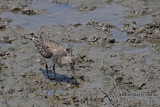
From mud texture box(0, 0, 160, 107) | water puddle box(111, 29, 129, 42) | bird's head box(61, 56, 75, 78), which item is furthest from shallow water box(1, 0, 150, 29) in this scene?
bird's head box(61, 56, 75, 78)

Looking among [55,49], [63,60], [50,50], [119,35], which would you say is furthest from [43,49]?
[119,35]

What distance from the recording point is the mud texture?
8.59 m

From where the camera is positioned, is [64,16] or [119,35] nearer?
[119,35]

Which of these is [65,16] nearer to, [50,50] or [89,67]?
[89,67]

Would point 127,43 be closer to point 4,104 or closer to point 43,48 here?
point 43,48

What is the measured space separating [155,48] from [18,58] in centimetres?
392

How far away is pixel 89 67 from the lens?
10.2 metres

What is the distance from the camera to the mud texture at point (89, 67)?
338 inches

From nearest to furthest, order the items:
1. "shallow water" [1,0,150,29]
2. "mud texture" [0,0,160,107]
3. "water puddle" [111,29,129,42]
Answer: "mud texture" [0,0,160,107]
"water puddle" [111,29,129,42]
"shallow water" [1,0,150,29]

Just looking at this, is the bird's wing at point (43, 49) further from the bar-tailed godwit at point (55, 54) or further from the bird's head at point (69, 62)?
the bird's head at point (69, 62)

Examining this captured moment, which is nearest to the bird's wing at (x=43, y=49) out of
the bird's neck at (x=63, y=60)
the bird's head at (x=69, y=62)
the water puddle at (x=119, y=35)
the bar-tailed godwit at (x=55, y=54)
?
the bar-tailed godwit at (x=55, y=54)

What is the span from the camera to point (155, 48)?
1131 cm

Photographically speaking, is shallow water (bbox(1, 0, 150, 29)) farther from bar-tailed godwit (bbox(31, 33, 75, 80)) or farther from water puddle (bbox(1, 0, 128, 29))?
bar-tailed godwit (bbox(31, 33, 75, 80))

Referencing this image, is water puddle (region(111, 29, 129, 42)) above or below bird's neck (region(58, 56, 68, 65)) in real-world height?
below
